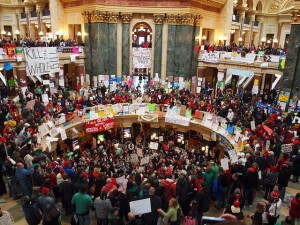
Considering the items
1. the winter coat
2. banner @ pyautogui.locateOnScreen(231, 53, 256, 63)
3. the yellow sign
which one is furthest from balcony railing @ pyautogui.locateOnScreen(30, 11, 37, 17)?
the winter coat

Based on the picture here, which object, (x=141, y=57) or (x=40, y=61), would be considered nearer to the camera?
(x=40, y=61)

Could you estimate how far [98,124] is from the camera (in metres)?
19.6

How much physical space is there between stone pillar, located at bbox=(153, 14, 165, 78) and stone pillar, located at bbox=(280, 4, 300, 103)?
11.5m

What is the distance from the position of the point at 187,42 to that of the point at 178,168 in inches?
587

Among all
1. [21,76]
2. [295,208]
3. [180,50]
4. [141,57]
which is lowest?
[295,208]

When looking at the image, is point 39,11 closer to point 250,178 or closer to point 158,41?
point 158,41

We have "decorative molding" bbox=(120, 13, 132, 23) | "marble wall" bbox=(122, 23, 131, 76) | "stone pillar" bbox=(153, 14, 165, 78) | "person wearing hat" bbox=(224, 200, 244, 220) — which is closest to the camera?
"person wearing hat" bbox=(224, 200, 244, 220)

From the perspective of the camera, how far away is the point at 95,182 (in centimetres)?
834

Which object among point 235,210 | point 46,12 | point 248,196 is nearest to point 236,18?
point 46,12

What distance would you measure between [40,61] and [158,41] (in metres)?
11.1

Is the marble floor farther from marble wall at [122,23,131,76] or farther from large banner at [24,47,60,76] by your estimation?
marble wall at [122,23,131,76]

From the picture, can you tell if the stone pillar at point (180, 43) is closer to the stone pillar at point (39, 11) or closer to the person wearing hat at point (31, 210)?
the stone pillar at point (39, 11)

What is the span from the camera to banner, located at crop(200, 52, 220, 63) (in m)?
24.9

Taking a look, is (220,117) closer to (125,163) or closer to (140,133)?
(125,163)
